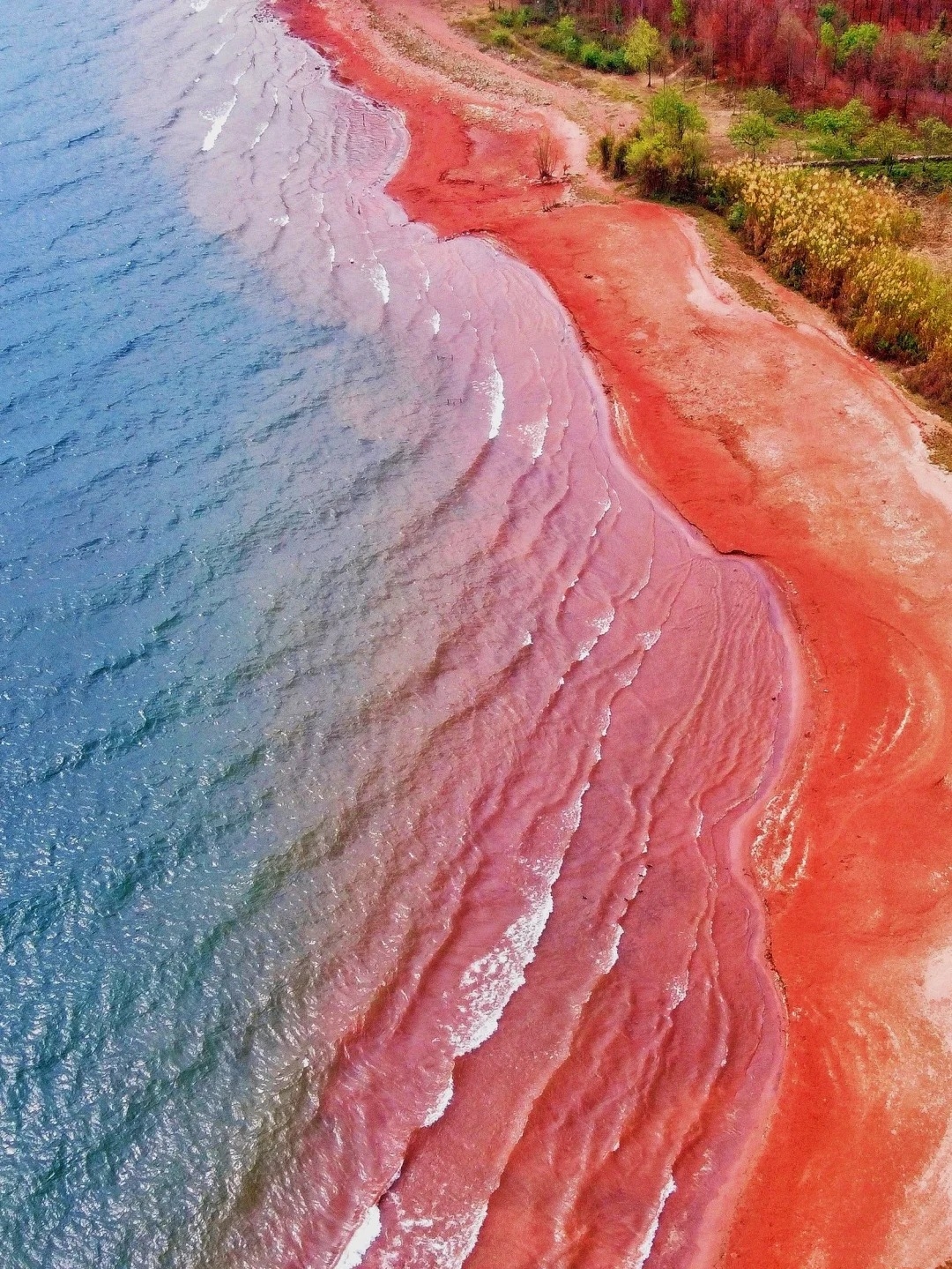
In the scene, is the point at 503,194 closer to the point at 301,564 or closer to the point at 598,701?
the point at 301,564

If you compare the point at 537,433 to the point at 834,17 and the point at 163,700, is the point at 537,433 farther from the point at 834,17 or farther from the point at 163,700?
the point at 834,17

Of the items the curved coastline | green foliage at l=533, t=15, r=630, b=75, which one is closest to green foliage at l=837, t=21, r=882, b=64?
green foliage at l=533, t=15, r=630, b=75

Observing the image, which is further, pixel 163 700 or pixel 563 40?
pixel 563 40

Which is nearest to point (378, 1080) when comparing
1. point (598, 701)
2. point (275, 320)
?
point (598, 701)

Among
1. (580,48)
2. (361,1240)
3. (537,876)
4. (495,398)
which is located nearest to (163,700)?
(537,876)

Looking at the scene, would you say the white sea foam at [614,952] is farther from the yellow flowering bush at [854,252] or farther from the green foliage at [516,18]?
the green foliage at [516,18]

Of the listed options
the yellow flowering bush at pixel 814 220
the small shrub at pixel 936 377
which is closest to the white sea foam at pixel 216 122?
the yellow flowering bush at pixel 814 220

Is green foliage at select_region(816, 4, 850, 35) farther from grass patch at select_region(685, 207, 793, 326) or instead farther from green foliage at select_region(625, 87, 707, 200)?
grass patch at select_region(685, 207, 793, 326)

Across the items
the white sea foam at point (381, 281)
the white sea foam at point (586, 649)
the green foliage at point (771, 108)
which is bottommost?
the white sea foam at point (586, 649)
